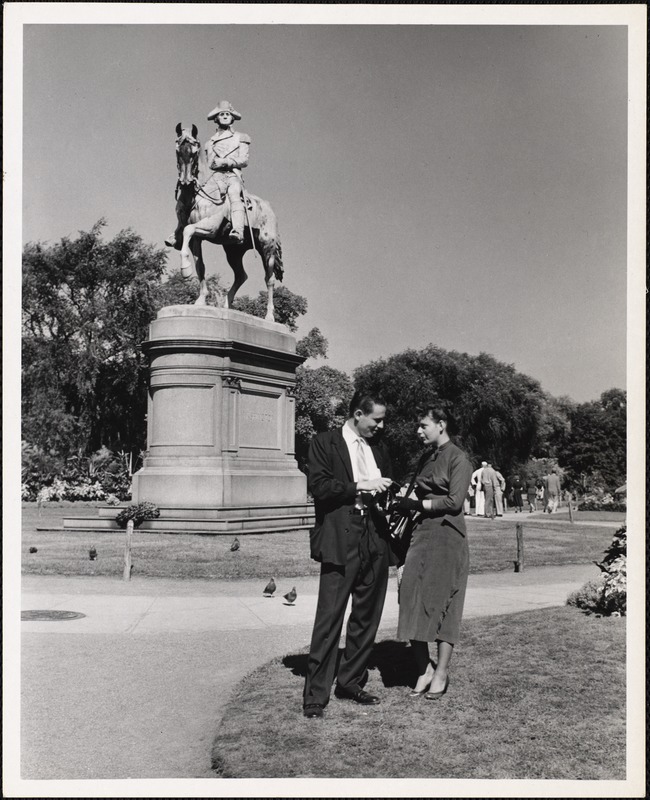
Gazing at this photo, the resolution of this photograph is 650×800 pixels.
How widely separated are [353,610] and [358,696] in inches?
24.4

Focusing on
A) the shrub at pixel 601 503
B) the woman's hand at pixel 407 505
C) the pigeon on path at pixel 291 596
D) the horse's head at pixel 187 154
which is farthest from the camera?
the shrub at pixel 601 503

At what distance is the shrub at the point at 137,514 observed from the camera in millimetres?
17719

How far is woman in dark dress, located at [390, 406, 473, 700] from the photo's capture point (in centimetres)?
650

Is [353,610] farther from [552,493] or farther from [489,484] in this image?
[552,493]

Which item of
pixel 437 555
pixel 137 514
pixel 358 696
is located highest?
pixel 437 555

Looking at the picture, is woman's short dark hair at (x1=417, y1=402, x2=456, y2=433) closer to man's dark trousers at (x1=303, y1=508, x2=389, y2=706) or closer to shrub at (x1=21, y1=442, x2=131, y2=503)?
man's dark trousers at (x1=303, y1=508, x2=389, y2=706)

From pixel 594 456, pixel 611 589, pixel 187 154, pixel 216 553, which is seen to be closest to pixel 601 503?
pixel 594 456

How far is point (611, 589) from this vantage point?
390 inches

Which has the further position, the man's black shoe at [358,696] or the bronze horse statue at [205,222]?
the bronze horse statue at [205,222]

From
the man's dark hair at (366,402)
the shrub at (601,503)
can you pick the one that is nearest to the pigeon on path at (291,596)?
the man's dark hair at (366,402)

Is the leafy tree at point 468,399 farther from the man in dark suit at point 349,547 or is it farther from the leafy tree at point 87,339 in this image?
the man in dark suit at point 349,547

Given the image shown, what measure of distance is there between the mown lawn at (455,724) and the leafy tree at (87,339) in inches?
1341

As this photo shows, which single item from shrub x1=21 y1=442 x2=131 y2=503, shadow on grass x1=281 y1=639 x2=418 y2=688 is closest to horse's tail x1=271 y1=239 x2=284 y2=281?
shrub x1=21 y1=442 x2=131 y2=503

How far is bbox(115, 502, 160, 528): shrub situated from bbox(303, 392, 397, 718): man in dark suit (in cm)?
1169
